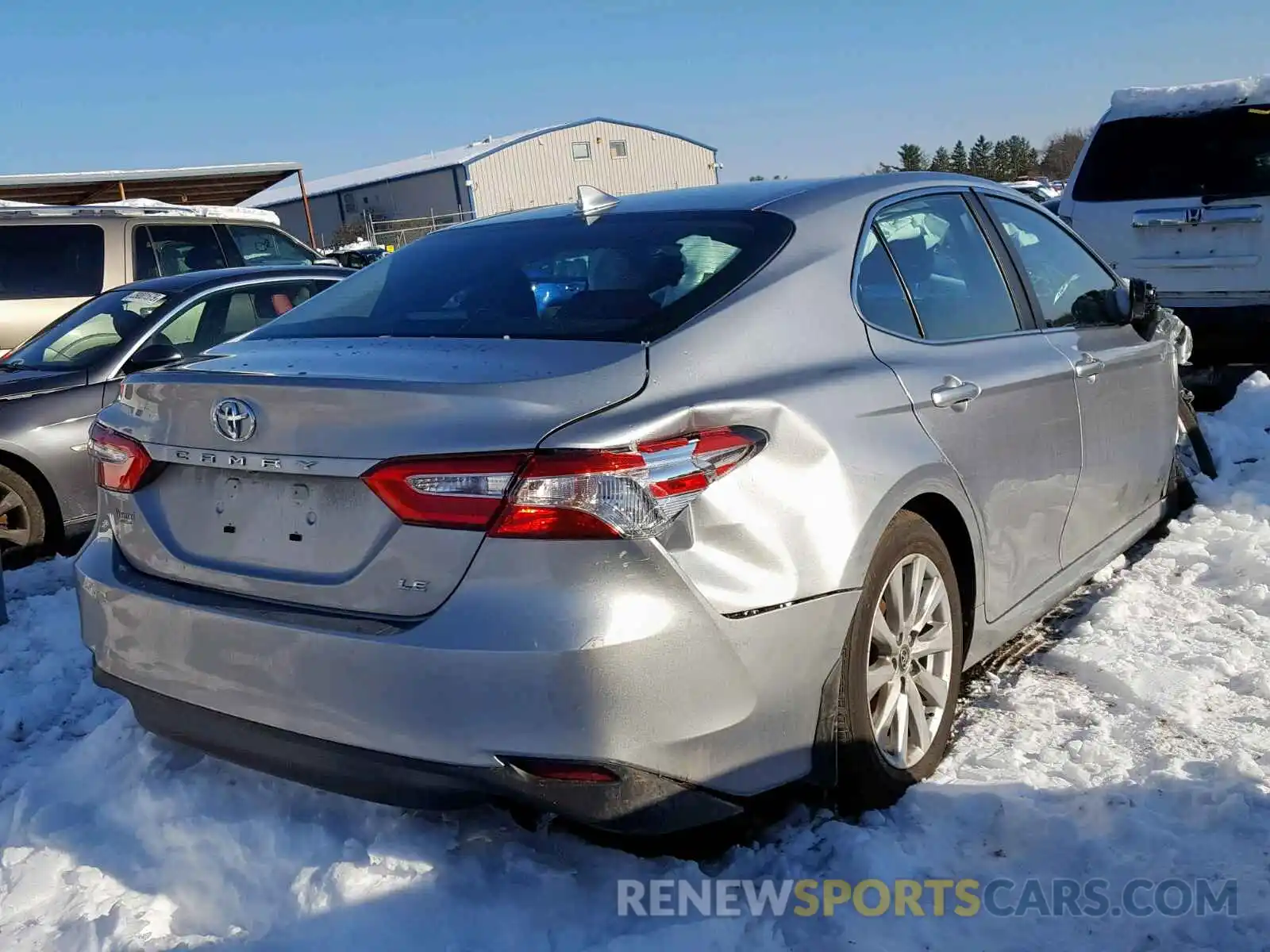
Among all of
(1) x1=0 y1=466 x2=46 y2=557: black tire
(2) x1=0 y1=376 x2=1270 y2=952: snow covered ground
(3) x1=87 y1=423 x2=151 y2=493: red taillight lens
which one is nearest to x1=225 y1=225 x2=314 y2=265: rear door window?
(1) x1=0 y1=466 x2=46 y2=557: black tire

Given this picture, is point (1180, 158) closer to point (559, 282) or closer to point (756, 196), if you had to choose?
point (756, 196)

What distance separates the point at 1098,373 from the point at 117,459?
3.18 metres

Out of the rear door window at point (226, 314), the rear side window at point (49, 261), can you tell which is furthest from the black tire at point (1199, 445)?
the rear side window at point (49, 261)

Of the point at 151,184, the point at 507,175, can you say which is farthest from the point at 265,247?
the point at 507,175

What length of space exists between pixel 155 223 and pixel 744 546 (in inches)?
313

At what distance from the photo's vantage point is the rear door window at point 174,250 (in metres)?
8.62

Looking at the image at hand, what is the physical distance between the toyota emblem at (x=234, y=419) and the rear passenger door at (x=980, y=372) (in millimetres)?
1558

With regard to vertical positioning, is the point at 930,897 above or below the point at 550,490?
below

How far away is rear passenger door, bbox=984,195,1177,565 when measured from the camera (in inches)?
152

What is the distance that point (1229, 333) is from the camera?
23.3 ft

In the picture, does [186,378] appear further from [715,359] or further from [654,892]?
[654,892]

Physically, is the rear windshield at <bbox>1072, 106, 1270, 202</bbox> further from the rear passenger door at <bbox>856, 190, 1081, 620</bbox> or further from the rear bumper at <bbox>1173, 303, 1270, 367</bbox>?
the rear passenger door at <bbox>856, 190, 1081, 620</bbox>

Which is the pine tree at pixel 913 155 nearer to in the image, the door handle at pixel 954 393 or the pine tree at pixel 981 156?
the pine tree at pixel 981 156

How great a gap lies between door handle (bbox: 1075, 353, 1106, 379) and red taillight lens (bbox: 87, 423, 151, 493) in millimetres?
2932
